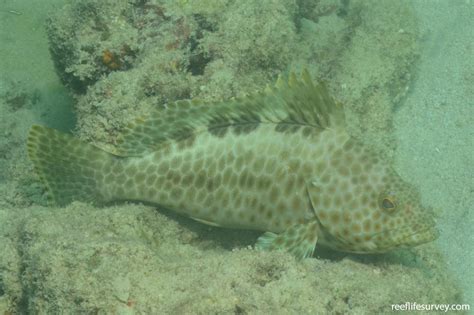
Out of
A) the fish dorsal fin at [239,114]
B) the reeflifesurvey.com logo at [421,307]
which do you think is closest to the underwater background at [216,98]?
the reeflifesurvey.com logo at [421,307]

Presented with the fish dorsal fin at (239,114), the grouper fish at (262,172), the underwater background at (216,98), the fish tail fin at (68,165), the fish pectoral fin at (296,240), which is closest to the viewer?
the underwater background at (216,98)

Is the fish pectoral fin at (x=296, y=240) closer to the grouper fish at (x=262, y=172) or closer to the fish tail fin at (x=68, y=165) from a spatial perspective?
the grouper fish at (x=262, y=172)

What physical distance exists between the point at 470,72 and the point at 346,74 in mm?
2154

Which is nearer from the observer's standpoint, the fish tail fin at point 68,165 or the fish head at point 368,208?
the fish head at point 368,208

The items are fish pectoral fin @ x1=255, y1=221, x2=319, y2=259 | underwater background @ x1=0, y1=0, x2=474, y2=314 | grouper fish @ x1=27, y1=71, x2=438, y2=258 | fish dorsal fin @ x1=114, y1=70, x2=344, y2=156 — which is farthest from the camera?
fish dorsal fin @ x1=114, y1=70, x2=344, y2=156

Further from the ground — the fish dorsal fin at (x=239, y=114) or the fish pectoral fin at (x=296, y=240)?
the fish dorsal fin at (x=239, y=114)

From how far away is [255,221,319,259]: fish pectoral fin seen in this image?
3463mm

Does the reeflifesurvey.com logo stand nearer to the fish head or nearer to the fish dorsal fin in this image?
the fish head

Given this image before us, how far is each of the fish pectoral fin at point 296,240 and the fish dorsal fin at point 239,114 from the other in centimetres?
87

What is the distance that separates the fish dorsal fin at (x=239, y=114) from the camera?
12.2ft

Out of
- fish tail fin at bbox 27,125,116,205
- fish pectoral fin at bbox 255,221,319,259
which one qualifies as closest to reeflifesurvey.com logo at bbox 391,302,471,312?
fish pectoral fin at bbox 255,221,319,259

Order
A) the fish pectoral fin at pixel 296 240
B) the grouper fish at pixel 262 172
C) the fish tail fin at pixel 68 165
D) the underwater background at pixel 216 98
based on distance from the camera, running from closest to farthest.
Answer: the underwater background at pixel 216 98 < the fish pectoral fin at pixel 296 240 < the grouper fish at pixel 262 172 < the fish tail fin at pixel 68 165

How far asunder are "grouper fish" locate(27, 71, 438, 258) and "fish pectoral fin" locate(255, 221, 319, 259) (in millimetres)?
10

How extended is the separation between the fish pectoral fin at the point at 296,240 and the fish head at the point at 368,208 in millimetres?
126
